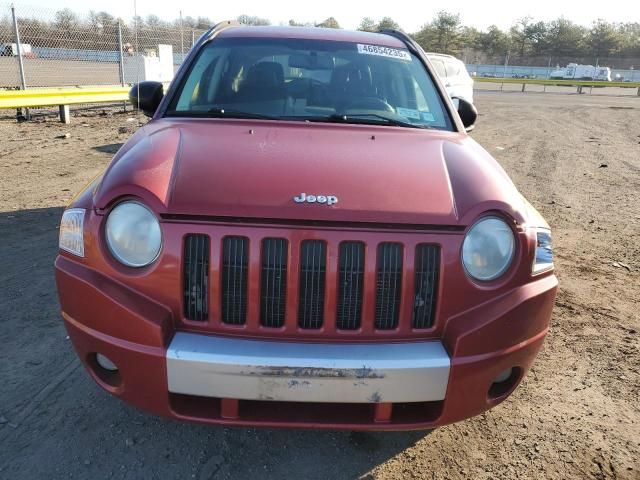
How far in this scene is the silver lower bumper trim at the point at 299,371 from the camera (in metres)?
1.95

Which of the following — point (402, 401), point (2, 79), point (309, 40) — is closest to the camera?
point (402, 401)

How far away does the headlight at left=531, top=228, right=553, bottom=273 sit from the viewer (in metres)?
2.23

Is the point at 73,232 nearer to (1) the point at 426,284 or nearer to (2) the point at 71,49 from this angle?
(1) the point at 426,284

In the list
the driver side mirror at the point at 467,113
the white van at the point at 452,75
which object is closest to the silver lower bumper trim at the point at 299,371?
the driver side mirror at the point at 467,113

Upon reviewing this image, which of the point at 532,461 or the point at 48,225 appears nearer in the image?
the point at 532,461

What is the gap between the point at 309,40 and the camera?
371 centimetres

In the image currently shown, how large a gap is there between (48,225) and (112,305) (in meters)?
3.79

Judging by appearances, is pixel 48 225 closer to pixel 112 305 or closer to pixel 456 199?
pixel 112 305

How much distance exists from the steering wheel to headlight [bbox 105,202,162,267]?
161 cm

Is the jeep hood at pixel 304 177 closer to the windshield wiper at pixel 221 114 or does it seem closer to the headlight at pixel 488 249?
the headlight at pixel 488 249

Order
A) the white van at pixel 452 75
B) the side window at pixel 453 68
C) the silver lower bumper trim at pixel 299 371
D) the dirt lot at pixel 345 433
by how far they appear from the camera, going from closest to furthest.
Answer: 1. the silver lower bumper trim at pixel 299 371
2. the dirt lot at pixel 345 433
3. the white van at pixel 452 75
4. the side window at pixel 453 68

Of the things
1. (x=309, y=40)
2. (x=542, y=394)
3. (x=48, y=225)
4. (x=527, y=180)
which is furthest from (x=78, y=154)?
(x=542, y=394)

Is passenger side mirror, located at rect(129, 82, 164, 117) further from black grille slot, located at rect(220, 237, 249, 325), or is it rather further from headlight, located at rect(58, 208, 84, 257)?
black grille slot, located at rect(220, 237, 249, 325)

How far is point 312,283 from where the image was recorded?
81.2 inches
